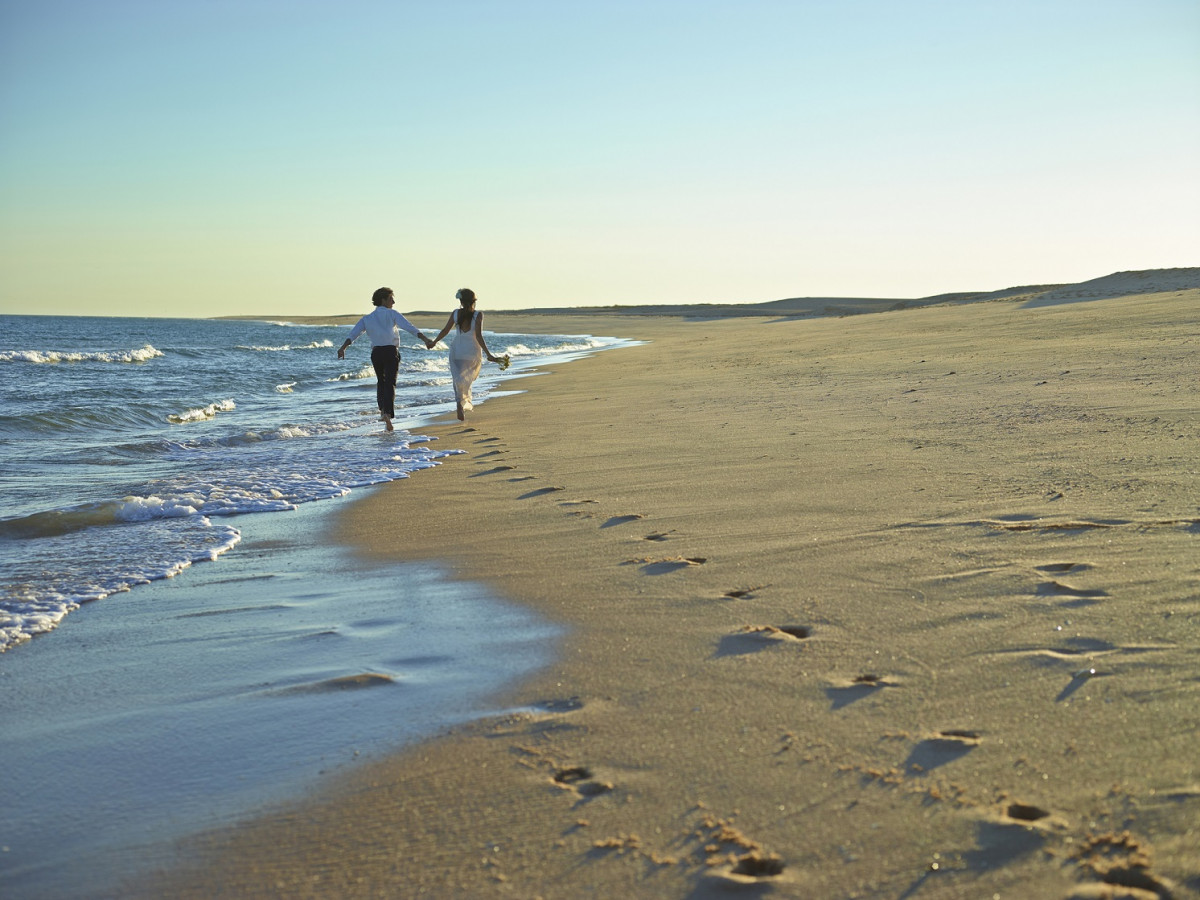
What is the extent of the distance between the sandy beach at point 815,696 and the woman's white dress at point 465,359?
18.0ft

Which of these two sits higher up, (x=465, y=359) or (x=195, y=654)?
(x=465, y=359)

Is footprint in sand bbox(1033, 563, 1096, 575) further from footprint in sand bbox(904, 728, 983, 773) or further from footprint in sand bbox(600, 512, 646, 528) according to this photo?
footprint in sand bbox(600, 512, 646, 528)

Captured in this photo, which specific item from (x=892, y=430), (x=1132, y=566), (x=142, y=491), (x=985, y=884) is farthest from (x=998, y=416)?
(x=142, y=491)

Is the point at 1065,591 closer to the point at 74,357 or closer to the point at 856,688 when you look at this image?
the point at 856,688

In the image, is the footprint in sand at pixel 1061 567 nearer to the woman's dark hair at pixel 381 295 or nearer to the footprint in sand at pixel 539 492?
the footprint in sand at pixel 539 492

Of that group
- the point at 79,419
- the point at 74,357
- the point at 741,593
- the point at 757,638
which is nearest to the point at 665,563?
the point at 741,593

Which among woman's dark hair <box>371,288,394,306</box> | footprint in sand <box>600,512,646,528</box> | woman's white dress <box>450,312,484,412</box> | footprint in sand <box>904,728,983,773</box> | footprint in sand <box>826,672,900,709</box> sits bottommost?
footprint in sand <box>904,728,983,773</box>

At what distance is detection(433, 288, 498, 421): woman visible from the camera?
1135 centimetres

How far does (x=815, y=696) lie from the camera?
2.56m

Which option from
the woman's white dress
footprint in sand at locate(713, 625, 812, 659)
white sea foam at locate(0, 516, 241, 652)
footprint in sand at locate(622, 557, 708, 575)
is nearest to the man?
the woman's white dress

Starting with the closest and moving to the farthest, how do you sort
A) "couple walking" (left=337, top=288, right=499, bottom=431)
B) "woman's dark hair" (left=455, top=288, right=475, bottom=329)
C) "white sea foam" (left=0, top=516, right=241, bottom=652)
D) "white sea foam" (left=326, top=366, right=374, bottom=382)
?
"white sea foam" (left=0, top=516, right=241, bottom=652)
"couple walking" (left=337, top=288, right=499, bottom=431)
"woman's dark hair" (left=455, top=288, right=475, bottom=329)
"white sea foam" (left=326, top=366, right=374, bottom=382)

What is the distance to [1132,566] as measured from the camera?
3.35 metres

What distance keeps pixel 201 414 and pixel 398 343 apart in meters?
4.36

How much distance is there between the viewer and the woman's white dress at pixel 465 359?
11.4 metres
